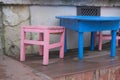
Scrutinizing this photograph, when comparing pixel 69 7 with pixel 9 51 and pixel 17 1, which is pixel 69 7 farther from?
pixel 9 51

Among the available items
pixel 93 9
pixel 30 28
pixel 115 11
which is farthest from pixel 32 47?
pixel 115 11

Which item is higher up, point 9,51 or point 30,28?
point 30,28

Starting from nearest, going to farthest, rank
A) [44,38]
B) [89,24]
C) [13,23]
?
[44,38] < [89,24] < [13,23]

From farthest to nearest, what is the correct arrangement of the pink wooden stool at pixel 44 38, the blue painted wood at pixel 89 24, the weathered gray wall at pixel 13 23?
the weathered gray wall at pixel 13 23 < the blue painted wood at pixel 89 24 < the pink wooden stool at pixel 44 38

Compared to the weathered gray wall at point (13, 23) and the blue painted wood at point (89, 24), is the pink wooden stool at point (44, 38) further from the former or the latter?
the weathered gray wall at point (13, 23)

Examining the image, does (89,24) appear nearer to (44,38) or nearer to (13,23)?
(44,38)

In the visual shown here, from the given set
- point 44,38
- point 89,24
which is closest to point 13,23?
point 44,38

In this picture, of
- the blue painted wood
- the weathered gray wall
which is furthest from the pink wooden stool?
the weathered gray wall

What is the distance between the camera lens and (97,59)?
3709 mm

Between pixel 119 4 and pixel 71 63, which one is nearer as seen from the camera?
pixel 71 63

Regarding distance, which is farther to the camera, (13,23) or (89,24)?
(13,23)

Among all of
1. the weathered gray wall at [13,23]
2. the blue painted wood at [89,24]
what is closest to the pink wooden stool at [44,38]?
the blue painted wood at [89,24]

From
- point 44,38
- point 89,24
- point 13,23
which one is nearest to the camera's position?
point 44,38

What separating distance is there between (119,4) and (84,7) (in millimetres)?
958
